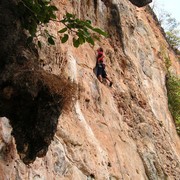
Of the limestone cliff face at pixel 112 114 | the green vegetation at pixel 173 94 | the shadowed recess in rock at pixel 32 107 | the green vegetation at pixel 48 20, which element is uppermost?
the green vegetation at pixel 48 20

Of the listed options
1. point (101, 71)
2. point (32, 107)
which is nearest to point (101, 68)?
point (101, 71)

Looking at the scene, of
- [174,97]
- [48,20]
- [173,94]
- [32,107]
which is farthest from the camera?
[173,94]

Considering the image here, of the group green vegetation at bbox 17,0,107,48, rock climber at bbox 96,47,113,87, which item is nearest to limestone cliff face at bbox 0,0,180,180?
rock climber at bbox 96,47,113,87

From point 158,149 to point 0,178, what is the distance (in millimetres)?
8450

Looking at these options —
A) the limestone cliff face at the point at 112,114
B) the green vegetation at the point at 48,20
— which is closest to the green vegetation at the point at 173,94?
the limestone cliff face at the point at 112,114

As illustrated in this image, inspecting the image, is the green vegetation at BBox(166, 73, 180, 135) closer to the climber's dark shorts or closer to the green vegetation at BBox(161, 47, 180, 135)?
the green vegetation at BBox(161, 47, 180, 135)

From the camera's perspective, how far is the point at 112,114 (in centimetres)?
1281

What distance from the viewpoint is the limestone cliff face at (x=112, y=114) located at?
8695mm

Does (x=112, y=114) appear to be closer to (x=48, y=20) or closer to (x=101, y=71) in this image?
(x=101, y=71)

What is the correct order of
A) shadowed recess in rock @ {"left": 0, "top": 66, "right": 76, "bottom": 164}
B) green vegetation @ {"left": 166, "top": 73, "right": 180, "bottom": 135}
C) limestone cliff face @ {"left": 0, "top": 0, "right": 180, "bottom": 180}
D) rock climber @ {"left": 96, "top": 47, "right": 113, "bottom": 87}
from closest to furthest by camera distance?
shadowed recess in rock @ {"left": 0, "top": 66, "right": 76, "bottom": 164}, limestone cliff face @ {"left": 0, "top": 0, "right": 180, "bottom": 180}, rock climber @ {"left": 96, "top": 47, "right": 113, "bottom": 87}, green vegetation @ {"left": 166, "top": 73, "right": 180, "bottom": 135}

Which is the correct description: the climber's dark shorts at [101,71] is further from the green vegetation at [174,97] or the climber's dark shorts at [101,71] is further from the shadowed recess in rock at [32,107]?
the shadowed recess in rock at [32,107]

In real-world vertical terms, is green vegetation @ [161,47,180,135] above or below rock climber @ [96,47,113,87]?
below

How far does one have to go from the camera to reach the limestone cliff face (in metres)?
8.70

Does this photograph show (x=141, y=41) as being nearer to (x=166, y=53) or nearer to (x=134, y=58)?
(x=134, y=58)
